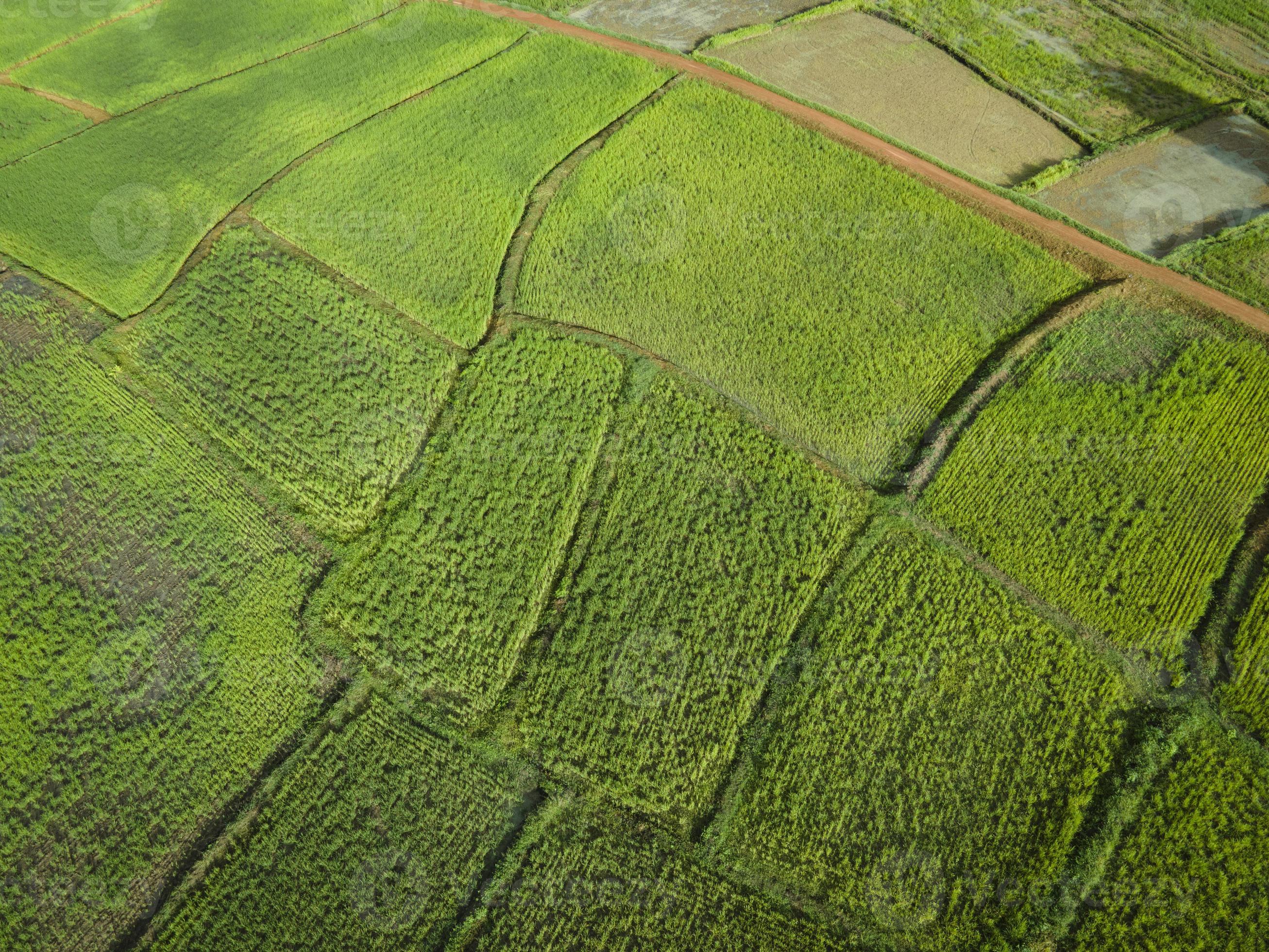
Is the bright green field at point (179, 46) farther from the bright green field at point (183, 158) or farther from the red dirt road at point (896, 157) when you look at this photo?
the red dirt road at point (896, 157)

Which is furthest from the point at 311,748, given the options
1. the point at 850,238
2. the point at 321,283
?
the point at 850,238

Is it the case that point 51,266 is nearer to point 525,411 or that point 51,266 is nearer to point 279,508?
point 279,508

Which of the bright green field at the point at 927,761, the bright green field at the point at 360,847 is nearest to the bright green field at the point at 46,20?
the bright green field at the point at 360,847

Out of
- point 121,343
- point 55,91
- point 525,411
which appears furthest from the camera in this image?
point 55,91

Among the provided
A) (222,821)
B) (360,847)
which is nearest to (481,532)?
(360,847)

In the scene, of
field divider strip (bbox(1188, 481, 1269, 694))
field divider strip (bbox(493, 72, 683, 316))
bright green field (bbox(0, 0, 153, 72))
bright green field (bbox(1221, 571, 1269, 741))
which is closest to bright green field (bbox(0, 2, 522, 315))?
field divider strip (bbox(493, 72, 683, 316))

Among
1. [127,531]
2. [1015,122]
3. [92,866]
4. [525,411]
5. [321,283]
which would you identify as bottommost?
[92,866]

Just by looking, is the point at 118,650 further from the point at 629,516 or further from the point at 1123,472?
the point at 1123,472
